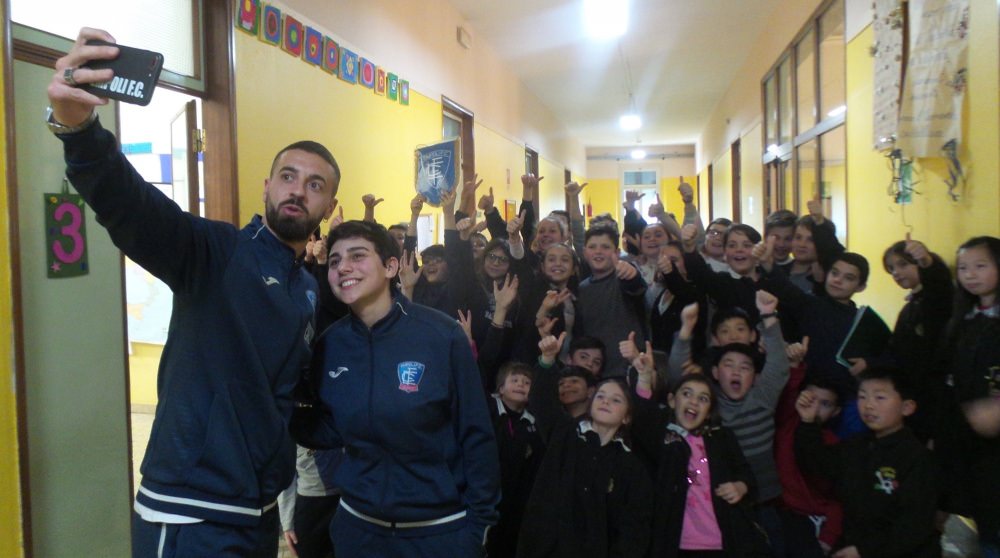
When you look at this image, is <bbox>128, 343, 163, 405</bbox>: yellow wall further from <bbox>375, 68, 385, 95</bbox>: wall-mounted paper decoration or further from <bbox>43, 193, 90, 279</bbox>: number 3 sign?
<bbox>43, 193, 90, 279</bbox>: number 3 sign

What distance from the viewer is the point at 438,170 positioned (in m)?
4.85

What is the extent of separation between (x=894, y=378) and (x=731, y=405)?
559 millimetres

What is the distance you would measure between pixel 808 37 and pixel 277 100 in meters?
4.81

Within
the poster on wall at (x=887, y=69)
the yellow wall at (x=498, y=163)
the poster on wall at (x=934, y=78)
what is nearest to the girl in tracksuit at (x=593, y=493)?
the poster on wall at (x=934, y=78)

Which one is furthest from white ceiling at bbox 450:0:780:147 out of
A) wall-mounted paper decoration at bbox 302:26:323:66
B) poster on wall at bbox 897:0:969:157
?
poster on wall at bbox 897:0:969:157

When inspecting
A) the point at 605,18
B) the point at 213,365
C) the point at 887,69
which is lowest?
the point at 213,365

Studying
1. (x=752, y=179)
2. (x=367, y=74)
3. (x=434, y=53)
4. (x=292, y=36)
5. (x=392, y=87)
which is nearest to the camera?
(x=292, y=36)

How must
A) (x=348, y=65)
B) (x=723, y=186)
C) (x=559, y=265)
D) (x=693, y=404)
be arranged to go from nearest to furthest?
(x=693, y=404) → (x=559, y=265) → (x=348, y=65) → (x=723, y=186)

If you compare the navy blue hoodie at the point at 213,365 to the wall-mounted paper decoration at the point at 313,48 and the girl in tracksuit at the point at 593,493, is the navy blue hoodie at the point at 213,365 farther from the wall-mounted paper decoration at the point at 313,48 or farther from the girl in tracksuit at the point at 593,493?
the wall-mounted paper decoration at the point at 313,48

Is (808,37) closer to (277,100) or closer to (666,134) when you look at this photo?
(277,100)

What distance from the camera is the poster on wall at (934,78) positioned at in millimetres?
3025

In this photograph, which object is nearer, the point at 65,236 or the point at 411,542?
the point at 411,542

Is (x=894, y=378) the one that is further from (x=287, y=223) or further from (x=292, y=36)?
(x=292, y=36)

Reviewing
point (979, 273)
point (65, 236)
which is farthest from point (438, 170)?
point (979, 273)
